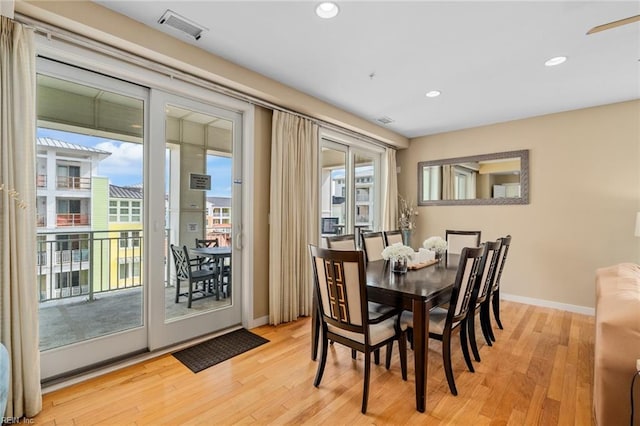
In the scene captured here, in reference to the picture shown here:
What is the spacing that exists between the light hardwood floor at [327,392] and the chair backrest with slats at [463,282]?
0.56 metres

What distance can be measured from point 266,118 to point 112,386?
110 inches

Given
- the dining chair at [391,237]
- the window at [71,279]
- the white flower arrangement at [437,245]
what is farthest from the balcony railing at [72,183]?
the white flower arrangement at [437,245]

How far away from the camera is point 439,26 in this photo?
2.23 meters

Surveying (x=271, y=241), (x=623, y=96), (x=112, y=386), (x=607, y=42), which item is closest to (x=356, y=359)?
(x=271, y=241)

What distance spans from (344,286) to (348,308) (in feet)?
0.51

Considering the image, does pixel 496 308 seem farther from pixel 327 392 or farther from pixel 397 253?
pixel 327 392

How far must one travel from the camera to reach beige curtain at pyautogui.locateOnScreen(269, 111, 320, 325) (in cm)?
338

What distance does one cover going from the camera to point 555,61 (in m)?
2.75

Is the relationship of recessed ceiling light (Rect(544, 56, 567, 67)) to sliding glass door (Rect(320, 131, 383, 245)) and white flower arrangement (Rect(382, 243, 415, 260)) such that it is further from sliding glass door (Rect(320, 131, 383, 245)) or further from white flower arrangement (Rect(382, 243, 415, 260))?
sliding glass door (Rect(320, 131, 383, 245))

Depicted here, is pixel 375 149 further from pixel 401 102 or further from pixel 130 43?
pixel 130 43

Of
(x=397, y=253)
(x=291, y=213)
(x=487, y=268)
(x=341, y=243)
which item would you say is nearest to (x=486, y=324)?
(x=487, y=268)

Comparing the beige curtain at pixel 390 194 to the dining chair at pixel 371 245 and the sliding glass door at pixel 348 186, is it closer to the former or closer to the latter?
the sliding glass door at pixel 348 186

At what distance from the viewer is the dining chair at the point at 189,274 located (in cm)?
288

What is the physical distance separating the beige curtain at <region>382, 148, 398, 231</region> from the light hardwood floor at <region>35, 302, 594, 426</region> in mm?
2701
